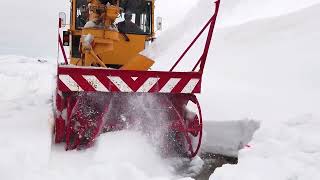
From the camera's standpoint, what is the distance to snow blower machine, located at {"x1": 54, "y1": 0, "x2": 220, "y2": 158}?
4.45 metres

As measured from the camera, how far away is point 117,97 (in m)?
4.77

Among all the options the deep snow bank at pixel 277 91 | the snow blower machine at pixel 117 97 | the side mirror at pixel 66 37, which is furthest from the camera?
the side mirror at pixel 66 37

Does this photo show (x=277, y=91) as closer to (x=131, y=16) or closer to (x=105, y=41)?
(x=131, y=16)

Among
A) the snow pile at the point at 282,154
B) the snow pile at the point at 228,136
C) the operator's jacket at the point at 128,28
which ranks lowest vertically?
the snow pile at the point at 228,136

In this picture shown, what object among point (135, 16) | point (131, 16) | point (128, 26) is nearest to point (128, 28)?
point (128, 26)

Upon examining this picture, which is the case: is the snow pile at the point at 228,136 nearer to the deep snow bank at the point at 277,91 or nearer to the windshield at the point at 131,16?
the deep snow bank at the point at 277,91

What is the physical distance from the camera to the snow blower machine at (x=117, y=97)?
4449 millimetres

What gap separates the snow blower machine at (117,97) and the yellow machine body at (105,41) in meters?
0.01

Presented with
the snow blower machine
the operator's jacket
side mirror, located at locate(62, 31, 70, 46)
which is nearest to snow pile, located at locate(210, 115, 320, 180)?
the snow blower machine

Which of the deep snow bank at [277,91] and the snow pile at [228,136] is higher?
the deep snow bank at [277,91]

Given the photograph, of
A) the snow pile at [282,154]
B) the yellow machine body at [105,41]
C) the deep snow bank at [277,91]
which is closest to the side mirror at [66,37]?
the yellow machine body at [105,41]

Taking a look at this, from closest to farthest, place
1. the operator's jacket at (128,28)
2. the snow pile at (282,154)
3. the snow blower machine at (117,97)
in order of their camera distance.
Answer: the snow pile at (282,154), the snow blower machine at (117,97), the operator's jacket at (128,28)

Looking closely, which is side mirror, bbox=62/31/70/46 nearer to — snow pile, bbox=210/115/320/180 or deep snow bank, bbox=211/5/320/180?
A: deep snow bank, bbox=211/5/320/180

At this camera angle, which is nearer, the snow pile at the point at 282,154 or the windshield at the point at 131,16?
the snow pile at the point at 282,154
